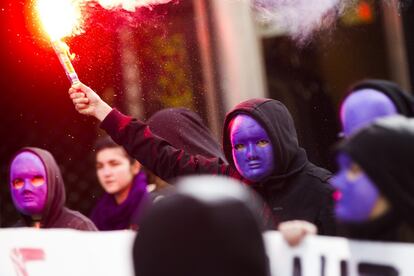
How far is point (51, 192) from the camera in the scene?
4.68 metres

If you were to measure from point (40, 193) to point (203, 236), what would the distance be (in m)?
2.58

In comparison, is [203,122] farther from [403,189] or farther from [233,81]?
[403,189]

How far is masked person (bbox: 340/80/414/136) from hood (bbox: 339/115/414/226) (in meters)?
0.43

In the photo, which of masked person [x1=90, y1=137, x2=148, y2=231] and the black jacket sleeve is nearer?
the black jacket sleeve

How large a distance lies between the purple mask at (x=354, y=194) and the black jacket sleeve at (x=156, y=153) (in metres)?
1.55

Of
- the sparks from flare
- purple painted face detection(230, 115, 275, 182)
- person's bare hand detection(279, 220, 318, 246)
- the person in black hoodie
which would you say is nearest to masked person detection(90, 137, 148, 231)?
the sparks from flare

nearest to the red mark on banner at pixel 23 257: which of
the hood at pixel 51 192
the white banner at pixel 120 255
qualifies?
the white banner at pixel 120 255

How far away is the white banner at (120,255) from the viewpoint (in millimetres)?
2670

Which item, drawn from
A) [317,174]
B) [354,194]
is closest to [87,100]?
[317,174]

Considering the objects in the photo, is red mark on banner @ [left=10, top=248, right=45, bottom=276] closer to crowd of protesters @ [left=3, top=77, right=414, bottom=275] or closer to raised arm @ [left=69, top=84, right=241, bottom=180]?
crowd of protesters @ [left=3, top=77, right=414, bottom=275]

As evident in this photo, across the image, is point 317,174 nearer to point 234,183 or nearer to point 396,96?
point 396,96

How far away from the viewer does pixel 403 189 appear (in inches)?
94.3

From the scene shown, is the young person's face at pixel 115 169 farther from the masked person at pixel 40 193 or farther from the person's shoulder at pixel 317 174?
the person's shoulder at pixel 317 174

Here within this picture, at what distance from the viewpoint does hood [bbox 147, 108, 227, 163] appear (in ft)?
14.5
